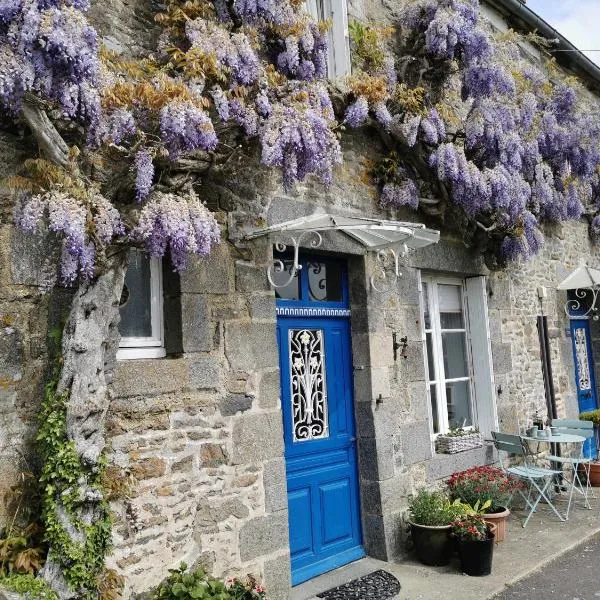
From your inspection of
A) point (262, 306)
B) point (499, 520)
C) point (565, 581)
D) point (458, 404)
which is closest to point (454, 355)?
point (458, 404)

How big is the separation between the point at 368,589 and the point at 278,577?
696 mm

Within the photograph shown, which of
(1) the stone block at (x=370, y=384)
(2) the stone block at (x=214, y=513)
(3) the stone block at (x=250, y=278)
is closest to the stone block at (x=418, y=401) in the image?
(1) the stone block at (x=370, y=384)

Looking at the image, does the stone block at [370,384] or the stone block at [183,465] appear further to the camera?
the stone block at [370,384]

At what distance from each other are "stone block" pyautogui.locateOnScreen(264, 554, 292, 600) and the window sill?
56.3 inches

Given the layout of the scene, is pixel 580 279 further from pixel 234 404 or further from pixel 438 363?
pixel 234 404

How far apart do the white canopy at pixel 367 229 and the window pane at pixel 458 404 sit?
1.81 metres

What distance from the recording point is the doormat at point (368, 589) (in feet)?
13.4

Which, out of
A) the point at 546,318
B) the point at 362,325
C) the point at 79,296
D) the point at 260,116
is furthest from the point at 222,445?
the point at 546,318

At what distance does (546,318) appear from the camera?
7211 millimetres

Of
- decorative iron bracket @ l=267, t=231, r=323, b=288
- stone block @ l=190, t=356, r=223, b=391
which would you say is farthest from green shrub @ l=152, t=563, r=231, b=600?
decorative iron bracket @ l=267, t=231, r=323, b=288

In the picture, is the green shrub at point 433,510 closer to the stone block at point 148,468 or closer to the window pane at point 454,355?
the window pane at point 454,355

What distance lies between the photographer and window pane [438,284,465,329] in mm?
6090

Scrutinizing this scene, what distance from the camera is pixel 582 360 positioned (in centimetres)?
860

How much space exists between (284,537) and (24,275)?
223cm
